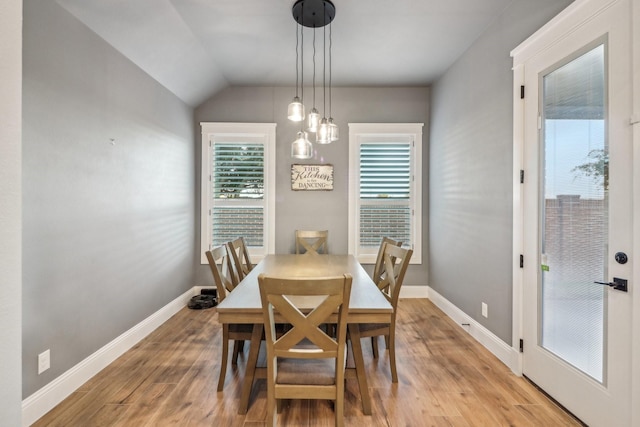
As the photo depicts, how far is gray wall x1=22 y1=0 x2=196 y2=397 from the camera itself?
6.22 ft

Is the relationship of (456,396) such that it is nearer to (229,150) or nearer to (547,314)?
(547,314)

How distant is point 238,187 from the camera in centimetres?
433

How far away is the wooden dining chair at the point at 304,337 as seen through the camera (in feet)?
4.82

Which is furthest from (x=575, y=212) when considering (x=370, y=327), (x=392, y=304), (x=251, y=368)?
(x=251, y=368)

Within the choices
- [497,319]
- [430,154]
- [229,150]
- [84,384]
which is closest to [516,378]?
[497,319]

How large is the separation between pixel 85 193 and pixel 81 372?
132cm

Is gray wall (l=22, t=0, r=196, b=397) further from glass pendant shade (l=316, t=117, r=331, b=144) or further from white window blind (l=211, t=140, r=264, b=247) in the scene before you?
glass pendant shade (l=316, t=117, r=331, b=144)

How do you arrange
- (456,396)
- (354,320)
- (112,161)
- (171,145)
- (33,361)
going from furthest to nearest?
(171,145) → (112,161) → (456,396) → (33,361) → (354,320)

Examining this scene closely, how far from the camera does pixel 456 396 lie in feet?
6.93

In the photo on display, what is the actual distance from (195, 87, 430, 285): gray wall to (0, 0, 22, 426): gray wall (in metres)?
3.38

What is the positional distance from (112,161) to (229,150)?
1.82 m

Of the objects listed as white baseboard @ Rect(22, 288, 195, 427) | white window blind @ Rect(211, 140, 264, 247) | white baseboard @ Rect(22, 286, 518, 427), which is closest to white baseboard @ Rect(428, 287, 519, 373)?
white baseboard @ Rect(22, 286, 518, 427)

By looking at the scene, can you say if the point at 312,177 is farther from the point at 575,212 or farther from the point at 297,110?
the point at 575,212
